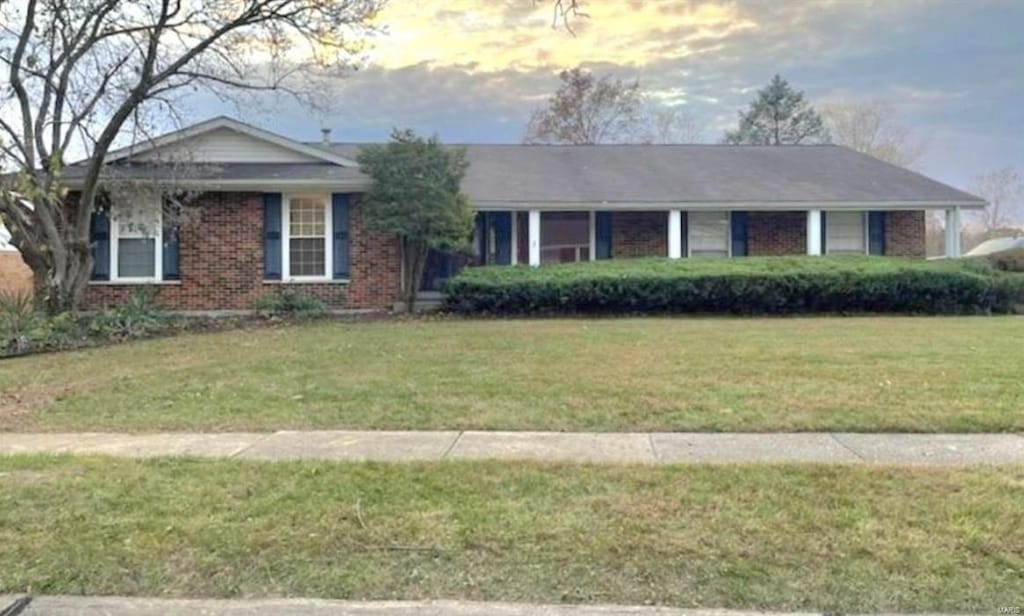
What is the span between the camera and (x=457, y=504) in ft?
14.0

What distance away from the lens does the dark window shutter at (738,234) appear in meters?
20.0

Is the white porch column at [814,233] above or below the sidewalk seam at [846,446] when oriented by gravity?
above

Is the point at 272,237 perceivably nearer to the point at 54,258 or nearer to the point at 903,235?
the point at 54,258

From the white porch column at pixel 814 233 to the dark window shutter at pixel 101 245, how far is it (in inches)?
656

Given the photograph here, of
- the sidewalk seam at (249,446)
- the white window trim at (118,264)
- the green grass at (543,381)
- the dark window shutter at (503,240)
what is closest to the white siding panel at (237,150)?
the white window trim at (118,264)

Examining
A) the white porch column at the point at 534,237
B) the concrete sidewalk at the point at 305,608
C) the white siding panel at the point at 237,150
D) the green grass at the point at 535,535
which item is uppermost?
the white siding panel at the point at 237,150

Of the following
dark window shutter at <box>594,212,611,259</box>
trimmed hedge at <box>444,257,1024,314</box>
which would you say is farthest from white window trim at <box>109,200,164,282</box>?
dark window shutter at <box>594,212,611,259</box>

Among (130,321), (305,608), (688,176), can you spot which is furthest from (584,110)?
(305,608)

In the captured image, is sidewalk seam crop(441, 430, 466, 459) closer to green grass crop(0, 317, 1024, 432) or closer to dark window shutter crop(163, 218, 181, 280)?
green grass crop(0, 317, 1024, 432)

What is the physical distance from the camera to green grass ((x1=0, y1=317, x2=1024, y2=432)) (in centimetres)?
666

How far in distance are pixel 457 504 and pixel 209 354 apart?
786 centimetres

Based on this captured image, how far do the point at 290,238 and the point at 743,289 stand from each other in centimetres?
1012

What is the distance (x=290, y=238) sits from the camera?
17.2 m

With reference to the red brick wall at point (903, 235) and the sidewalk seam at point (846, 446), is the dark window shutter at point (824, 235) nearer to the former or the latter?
the red brick wall at point (903, 235)
